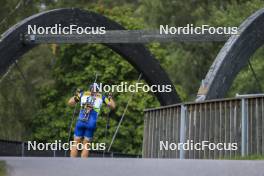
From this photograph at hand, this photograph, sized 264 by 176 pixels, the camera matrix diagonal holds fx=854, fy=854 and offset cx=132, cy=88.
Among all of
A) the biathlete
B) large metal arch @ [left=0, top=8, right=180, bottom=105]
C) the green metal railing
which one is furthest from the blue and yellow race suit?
large metal arch @ [left=0, top=8, right=180, bottom=105]

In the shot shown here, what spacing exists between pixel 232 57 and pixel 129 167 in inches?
307

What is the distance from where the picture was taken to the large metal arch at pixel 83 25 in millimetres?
19578

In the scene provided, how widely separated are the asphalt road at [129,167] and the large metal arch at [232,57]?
5.98 meters

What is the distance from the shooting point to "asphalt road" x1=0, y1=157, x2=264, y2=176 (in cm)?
1142

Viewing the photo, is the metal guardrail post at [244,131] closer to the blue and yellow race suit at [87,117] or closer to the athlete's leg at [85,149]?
the athlete's leg at [85,149]

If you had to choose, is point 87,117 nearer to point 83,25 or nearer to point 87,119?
point 87,119

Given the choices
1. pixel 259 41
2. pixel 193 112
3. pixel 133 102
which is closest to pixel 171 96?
pixel 259 41

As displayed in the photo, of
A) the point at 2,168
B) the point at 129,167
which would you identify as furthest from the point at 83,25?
the point at 129,167

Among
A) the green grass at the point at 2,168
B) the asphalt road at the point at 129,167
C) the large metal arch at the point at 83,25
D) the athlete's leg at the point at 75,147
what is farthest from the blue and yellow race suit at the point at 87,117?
the green grass at the point at 2,168

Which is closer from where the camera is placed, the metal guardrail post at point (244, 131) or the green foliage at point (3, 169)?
the green foliage at point (3, 169)

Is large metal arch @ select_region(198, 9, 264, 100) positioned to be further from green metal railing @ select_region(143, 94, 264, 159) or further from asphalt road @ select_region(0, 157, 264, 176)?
asphalt road @ select_region(0, 157, 264, 176)

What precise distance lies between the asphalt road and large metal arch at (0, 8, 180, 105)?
716 centimetres

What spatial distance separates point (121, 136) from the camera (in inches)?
1534

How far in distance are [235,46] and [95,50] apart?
21.2 metres
